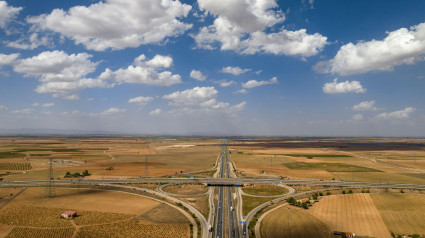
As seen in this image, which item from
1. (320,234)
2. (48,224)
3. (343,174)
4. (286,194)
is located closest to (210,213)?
(320,234)

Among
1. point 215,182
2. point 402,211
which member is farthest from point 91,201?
point 402,211

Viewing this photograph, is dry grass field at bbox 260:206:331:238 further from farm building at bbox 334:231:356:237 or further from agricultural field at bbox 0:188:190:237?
agricultural field at bbox 0:188:190:237

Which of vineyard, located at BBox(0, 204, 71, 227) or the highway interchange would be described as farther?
vineyard, located at BBox(0, 204, 71, 227)

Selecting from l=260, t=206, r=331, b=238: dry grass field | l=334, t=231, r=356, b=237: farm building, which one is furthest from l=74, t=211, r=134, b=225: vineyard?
l=334, t=231, r=356, b=237: farm building

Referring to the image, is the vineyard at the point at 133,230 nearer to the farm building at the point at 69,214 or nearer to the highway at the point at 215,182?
the farm building at the point at 69,214

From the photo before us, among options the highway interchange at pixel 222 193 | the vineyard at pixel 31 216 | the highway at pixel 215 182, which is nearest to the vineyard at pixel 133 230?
the highway interchange at pixel 222 193
